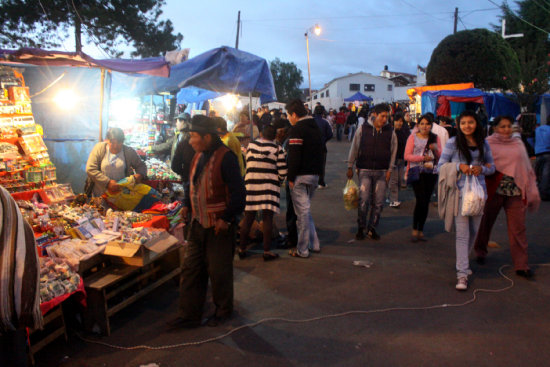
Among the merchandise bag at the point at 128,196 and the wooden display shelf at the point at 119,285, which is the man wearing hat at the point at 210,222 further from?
the merchandise bag at the point at 128,196

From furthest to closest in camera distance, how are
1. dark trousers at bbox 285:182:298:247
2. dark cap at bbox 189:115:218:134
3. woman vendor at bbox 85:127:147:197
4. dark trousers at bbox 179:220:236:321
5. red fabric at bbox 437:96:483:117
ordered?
red fabric at bbox 437:96:483:117 < dark trousers at bbox 285:182:298:247 < woman vendor at bbox 85:127:147:197 < dark trousers at bbox 179:220:236:321 < dark cap at bbox 189:115:218:134

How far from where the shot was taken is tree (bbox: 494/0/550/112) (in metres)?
17.3

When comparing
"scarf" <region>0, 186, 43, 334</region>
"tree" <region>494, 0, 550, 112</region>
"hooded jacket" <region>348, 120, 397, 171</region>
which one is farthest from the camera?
"tree" <region>494, 0, 550, 112</region>

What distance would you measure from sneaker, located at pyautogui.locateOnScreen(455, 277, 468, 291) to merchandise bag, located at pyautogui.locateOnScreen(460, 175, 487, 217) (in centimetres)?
72

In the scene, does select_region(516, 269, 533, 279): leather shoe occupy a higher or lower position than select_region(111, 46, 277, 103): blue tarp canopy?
lower

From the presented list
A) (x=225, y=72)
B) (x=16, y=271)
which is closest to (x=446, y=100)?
(x=225, y=72)

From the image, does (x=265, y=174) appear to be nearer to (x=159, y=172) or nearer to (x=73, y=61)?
(x=159, y=172)

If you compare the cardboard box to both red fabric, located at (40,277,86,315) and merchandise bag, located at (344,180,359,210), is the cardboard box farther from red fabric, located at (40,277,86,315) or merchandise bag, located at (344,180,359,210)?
merchandise bag, located at (344,180,359,210)

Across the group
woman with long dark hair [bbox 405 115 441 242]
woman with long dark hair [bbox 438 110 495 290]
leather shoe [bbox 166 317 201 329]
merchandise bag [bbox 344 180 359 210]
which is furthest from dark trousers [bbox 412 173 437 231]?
leather shoe [bbox 166 317 201 329]

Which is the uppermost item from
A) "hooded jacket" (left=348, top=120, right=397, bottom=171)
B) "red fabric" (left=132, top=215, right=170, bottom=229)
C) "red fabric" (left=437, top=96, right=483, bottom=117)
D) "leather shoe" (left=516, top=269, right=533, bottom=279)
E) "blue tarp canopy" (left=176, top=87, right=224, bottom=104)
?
"red fabric" (left=437, top=96, right=483, bottom=117)

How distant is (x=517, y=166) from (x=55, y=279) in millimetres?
5126

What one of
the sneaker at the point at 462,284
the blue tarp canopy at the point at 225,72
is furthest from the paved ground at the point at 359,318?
the blue tarp canopy at the point at 225,72

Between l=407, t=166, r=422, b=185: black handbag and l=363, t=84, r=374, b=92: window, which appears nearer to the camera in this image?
l=407, t=166, r=422, b=185: black handbag

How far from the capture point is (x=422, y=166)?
6477mm
